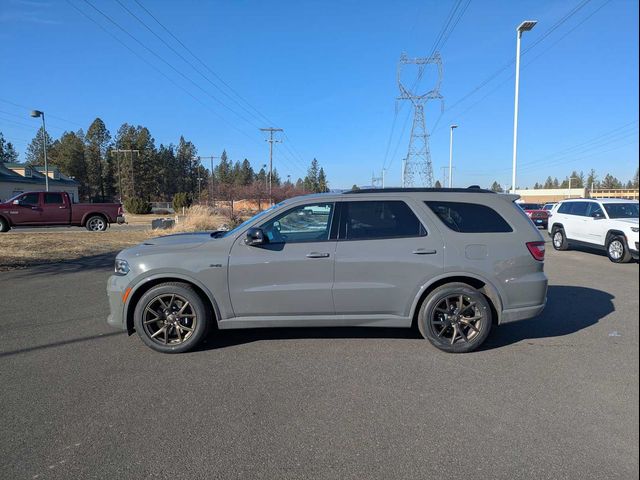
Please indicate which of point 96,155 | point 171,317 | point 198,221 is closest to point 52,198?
point 198,221

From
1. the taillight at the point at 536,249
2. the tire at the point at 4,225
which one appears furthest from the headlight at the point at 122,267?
the tire at the point at 4,225

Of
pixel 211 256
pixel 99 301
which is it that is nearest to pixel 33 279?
pixel 99 301

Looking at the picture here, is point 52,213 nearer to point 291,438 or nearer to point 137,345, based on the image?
point 137,345

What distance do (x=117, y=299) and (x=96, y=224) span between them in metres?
19.8

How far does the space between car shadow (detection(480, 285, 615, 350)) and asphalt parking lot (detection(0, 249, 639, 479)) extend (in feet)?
0.17

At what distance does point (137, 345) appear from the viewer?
5.14m

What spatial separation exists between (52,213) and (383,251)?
20.9 m

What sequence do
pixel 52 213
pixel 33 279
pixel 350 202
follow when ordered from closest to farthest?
pixel 350 202 < pixel 33 279 < pixel 52 213

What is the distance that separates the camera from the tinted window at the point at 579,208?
45.7 feet

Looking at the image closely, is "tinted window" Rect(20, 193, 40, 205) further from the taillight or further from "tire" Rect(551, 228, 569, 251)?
"tire" Rect(551, 228, 569, 251)

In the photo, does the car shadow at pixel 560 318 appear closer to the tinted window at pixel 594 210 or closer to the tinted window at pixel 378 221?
the tinted window at pixel 378 221

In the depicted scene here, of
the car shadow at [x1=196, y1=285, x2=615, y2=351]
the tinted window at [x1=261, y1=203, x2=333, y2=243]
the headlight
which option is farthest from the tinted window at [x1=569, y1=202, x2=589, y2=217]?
the headlight

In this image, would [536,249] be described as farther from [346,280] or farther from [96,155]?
[96,155]

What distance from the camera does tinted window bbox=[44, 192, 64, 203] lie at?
2088cm
